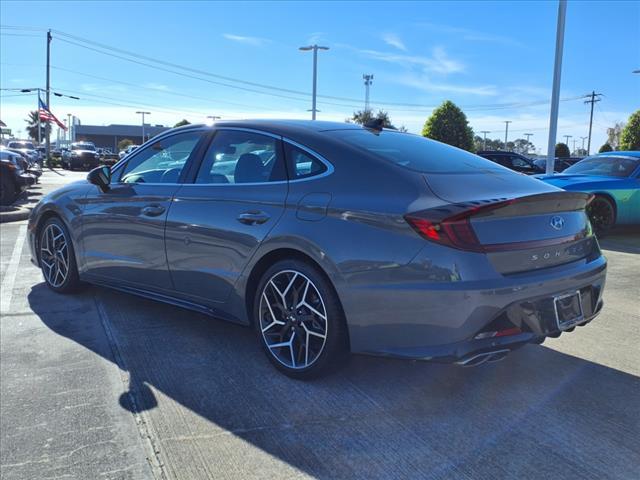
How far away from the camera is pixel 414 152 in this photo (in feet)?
11.8

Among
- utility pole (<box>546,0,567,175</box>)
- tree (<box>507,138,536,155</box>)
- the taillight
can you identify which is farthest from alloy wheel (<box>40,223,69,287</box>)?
tree (<box>507,138,536,155</box>)

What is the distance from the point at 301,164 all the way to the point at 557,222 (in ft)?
4.95

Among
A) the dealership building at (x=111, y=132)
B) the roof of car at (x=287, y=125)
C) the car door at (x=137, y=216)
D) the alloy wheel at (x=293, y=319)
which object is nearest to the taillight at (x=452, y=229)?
the alloy wheel at (x=293, y=319)

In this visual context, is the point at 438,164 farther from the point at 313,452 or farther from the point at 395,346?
the point at 313,452

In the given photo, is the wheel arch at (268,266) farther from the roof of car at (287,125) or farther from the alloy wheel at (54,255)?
the alloy wheel at (54,255)

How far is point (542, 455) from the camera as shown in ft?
8.61

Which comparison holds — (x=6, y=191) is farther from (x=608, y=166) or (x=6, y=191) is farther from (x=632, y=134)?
(x=632, y=134)

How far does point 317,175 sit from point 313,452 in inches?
60.6

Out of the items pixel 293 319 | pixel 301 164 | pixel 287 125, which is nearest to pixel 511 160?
pixel 287 125

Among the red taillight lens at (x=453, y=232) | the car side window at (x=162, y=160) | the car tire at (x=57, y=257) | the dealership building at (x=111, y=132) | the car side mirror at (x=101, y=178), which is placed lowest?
the car tire at (x=57, y=257)

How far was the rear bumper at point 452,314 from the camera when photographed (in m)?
2.75

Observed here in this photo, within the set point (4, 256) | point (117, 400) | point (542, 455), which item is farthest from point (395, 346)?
point (4, 256)

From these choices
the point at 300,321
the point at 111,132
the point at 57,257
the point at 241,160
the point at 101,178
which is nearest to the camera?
the point at 300,321

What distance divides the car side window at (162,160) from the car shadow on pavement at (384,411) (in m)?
1.21
